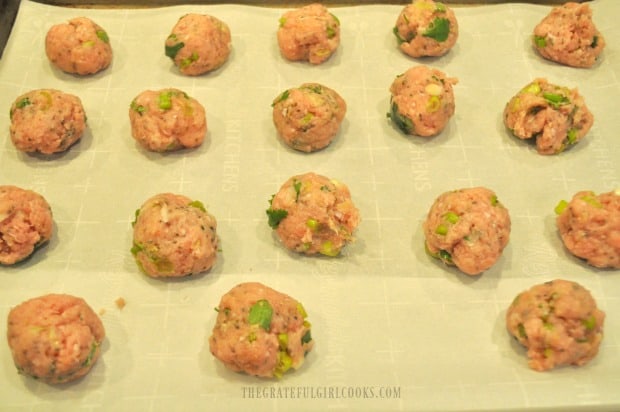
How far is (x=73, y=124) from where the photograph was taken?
121 inches

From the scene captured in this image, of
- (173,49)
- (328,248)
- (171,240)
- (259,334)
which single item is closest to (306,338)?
(259,334)

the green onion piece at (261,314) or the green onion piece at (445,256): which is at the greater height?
the green onion piece at (261,314)

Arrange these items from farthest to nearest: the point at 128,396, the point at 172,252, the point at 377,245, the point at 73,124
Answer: the point at 73,124
the point at 377,245
the point at 172,252
the point at 128,396

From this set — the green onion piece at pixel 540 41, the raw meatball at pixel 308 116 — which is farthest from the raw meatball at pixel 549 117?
the raw meatball at pixel 308 116

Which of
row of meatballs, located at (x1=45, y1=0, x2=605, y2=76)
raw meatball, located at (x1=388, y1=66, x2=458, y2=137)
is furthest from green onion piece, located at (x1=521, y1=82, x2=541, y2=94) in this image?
row of meatballs, located at (x1=45, y1=0, x2=605, y2=76)

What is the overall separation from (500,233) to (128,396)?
5.84ft

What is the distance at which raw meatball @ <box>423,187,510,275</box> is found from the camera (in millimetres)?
2691

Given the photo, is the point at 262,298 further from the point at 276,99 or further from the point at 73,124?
the point at 73,124

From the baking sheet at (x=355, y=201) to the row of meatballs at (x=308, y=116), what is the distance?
0.10 metres

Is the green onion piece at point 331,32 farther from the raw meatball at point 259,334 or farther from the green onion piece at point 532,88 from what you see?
the raw meatball at point 259,334

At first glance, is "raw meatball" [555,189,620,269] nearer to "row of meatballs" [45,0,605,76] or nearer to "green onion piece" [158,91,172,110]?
"row of meatballs" [45,0,605,76]

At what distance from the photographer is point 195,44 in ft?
11.0

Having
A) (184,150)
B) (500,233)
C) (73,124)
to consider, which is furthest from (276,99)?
(500,233)

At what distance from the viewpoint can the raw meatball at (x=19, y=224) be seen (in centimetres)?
266
